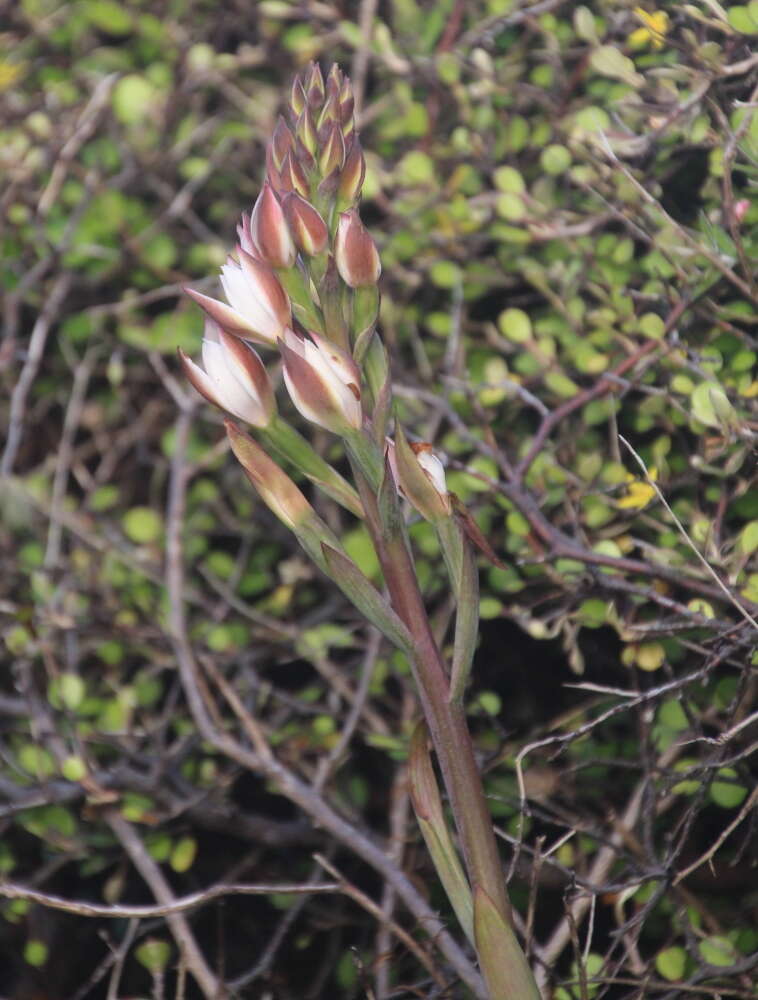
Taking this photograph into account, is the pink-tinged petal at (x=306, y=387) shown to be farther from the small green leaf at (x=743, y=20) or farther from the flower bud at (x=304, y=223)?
the small green leaf at (x=743, y=20)

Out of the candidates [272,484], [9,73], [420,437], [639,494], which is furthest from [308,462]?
[9,73]

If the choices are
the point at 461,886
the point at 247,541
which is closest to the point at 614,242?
the point at 247,541

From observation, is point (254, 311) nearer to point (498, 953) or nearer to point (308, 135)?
point (308, 135)

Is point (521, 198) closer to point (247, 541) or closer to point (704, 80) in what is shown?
point (704, 80)

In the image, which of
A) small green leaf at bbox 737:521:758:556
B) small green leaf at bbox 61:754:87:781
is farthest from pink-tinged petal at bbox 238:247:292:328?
small green leaf at bbox 61:754:87:781

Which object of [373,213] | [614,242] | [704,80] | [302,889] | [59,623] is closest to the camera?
[302,889]

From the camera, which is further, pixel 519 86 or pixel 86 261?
pixel 86 261

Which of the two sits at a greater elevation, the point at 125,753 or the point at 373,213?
the point at 373,213

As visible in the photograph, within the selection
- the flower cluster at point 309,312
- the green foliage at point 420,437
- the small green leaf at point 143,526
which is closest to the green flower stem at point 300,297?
the flower cluster at point 309,312
